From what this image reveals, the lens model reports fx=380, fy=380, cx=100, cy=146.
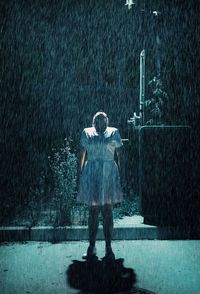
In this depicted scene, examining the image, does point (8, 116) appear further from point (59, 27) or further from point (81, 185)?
point (81, 185)

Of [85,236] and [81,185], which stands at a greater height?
[81,185]

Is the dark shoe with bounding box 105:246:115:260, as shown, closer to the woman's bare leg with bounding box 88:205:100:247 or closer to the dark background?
the woman's bare leg with bounding box 88:205:100:247

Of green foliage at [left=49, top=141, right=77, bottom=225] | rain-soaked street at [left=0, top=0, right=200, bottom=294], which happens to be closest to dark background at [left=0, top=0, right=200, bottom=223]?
Answer: rain-soaked street at [left=0, top=0, right=200, bottom=294]

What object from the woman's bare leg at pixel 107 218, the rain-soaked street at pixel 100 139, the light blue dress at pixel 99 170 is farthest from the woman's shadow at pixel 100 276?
the light blue dress at pixel 99 170

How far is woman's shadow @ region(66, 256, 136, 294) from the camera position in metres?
4.24

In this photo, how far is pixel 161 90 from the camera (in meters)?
8.34

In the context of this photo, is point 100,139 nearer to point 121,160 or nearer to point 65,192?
point 121,160

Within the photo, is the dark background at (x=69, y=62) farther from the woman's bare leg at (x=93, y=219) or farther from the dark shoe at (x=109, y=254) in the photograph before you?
the dark shoe at (x=109, y=254)

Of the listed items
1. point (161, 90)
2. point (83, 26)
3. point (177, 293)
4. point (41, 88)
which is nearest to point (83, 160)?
point (177, 293)

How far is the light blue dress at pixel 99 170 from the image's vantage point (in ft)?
16.5

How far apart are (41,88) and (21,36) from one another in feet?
5.49

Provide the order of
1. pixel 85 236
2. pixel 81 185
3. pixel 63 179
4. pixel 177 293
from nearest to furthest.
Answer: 1. pixel 177 293
2. pixel 81 185
3. pixel 85 236
4. pixel 63 179

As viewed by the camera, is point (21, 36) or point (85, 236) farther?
point (21, 36)

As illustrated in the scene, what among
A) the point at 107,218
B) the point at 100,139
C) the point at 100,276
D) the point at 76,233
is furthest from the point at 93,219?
the point at 100,139
